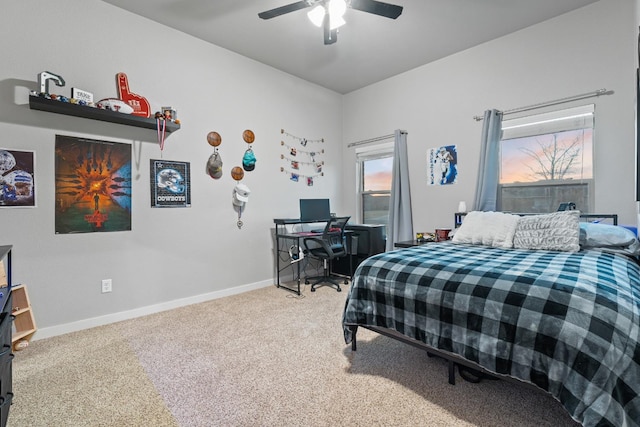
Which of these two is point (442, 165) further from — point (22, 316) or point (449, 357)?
point (22, 316)

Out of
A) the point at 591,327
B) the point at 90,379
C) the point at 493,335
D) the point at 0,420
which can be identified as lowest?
the point at 90,379

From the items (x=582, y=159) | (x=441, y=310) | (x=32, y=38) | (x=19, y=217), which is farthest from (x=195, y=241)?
(x=582, y=159)

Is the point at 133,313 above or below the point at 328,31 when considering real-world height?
below

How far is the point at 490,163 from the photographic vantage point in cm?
328

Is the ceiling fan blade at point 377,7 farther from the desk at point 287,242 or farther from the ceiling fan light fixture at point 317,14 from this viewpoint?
the desk at point 287,242

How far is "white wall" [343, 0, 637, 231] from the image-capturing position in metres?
2.67

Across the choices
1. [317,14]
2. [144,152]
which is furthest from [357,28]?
[144,152]

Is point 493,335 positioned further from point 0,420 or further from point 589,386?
point 0,420

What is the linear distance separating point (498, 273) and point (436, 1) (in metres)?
2.49

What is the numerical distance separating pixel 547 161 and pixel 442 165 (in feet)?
3.50

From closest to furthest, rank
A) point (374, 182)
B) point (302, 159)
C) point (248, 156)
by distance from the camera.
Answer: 1. point (248, 156)
2. point (302, 159)
3. point (374, 182)

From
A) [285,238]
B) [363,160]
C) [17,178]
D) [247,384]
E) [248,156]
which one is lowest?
[247,384]

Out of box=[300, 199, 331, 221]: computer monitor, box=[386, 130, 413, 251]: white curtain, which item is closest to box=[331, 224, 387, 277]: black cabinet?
box=[386, 130, 413, 251]: white curtain

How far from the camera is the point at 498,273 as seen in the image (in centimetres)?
159
